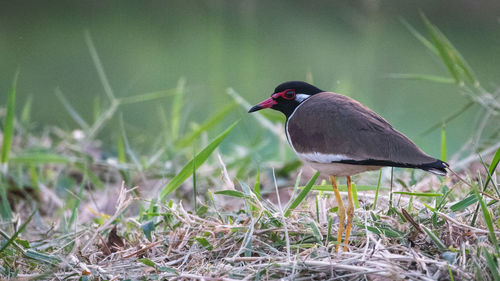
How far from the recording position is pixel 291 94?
244 centimetres

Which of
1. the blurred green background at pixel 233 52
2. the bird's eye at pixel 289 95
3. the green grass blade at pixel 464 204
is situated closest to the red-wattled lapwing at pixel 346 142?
the bird's eye at pixel 289 95

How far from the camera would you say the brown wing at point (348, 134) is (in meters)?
1.99

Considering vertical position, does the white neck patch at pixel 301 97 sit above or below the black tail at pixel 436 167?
above

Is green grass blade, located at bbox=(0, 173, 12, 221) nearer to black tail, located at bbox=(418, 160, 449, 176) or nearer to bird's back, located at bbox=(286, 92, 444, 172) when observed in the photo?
bird's back, located at bbox=(286, 92, 444, 172)

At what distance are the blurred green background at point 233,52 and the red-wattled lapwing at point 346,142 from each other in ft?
8.16

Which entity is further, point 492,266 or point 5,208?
point 5,208

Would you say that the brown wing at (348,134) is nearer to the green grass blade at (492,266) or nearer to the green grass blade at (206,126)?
the green grass blade at (492,266)

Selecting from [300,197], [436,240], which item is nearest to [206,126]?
[300,197]

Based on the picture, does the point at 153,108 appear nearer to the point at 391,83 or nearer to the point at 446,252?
the point at 391,83

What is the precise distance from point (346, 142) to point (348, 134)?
3 cm

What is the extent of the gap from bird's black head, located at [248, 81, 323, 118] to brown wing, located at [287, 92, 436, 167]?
11 centimetres

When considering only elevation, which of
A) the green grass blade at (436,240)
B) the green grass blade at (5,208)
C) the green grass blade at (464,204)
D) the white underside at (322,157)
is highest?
the white underside at (322,157)

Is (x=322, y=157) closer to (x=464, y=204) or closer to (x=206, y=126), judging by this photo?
(x=464, y=204)

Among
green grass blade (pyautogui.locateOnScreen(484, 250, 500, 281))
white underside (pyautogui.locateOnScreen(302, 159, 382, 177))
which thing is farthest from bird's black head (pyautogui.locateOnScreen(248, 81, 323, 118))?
green grass blade (pyautogui.locateOnScreen(484, 250, 500, 281))
